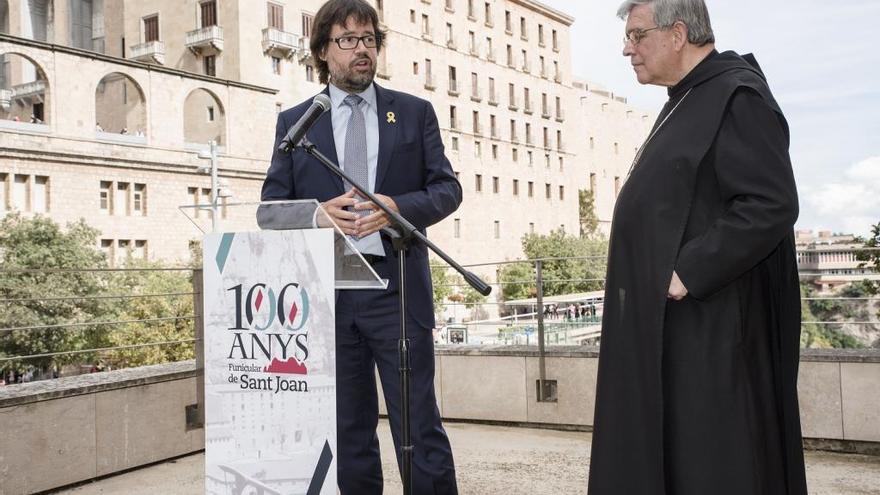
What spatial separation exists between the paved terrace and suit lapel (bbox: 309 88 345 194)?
202cm

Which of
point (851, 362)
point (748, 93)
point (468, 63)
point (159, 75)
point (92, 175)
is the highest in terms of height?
point (468, 63)

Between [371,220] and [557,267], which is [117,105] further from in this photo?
[371,220]

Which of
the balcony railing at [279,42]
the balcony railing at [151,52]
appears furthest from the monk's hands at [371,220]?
the balcony railing at [151,52]

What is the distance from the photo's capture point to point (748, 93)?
229 centimetres

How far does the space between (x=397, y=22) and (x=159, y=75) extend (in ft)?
57.4

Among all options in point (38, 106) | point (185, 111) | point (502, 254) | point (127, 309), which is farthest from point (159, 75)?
point (502, 254)

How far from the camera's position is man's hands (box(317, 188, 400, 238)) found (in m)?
2.61

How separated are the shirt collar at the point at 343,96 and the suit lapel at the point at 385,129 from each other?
2 centimetres

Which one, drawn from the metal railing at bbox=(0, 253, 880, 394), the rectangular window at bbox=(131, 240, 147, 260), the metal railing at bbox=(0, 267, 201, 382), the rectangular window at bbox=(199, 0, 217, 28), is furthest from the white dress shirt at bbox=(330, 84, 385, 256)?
the rectangular window at bbox=(199, 0, 217, 28)

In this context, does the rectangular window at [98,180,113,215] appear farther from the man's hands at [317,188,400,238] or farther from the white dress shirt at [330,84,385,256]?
the man's hands at [317,188,400,238]

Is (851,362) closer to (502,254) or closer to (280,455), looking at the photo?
(280,455)

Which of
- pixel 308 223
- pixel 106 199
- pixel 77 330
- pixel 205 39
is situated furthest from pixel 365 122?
pixel 205 39

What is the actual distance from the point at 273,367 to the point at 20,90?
50539mm

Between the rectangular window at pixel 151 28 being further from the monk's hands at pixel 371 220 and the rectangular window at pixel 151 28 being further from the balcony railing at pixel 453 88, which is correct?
the monk's hands at pixel 371 220
